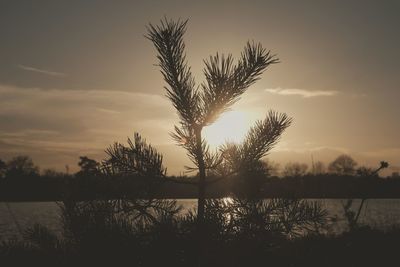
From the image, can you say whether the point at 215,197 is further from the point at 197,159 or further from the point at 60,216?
the point at 60,216

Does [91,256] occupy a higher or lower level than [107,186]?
lower

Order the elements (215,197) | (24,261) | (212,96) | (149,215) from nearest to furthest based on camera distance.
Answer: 1. (149,215)
2. (212,96)
3. (215,197)
4. (24,261)

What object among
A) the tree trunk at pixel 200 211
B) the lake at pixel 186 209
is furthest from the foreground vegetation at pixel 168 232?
the lake at pixel 186 209

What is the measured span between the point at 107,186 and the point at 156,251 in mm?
539

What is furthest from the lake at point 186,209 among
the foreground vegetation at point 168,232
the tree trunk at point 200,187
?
the tree trunk at point 200,187

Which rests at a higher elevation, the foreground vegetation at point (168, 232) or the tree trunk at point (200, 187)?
the tree trunk at point (200, 187)

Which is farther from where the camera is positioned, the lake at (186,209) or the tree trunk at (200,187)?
the lake at (186,209)

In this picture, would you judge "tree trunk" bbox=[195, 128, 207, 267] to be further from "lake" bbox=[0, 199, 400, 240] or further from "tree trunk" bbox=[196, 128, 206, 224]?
"lake" bbox=[0, 199, 400, 240]

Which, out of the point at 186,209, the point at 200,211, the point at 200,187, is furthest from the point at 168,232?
the point at 186,209

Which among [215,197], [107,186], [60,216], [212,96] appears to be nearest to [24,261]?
[60,216]

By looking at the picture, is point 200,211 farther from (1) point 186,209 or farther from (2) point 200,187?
(1) point 186,209

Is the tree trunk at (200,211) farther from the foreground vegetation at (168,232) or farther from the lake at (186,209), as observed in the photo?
the lake at (186,209)

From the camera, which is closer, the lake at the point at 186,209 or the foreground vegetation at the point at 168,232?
the foreground vegetation at the point at 168,232

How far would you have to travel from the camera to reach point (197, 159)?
2393mm
